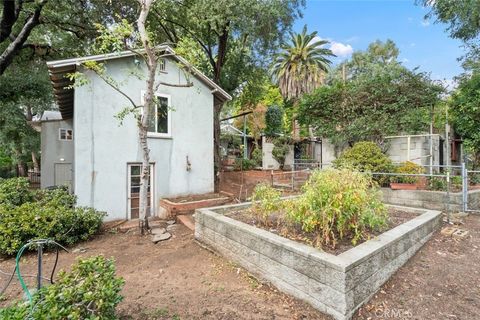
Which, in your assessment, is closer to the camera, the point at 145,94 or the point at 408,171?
the point at 145,94

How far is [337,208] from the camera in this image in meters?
3.41

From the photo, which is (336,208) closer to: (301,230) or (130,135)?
(301,230)

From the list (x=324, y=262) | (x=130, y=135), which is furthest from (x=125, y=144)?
(x=324, y=262)

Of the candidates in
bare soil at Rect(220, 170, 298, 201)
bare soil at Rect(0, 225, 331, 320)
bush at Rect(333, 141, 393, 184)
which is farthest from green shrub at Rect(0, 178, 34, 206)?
bush at Rect(333, 141, 393, 184)

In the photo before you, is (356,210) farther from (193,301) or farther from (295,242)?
(193,301)

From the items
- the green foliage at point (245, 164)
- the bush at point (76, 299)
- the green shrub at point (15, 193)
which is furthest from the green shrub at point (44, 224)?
the green foliage at point (245, 164)

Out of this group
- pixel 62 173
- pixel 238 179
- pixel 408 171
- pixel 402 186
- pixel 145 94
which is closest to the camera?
pixel 145 94

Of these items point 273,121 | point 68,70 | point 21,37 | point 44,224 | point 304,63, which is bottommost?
point 44,224

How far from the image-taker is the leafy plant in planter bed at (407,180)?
24.0 ft

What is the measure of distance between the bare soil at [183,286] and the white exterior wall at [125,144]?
2.12m

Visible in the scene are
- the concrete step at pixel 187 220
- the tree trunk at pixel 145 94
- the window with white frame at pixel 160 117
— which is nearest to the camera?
the tree trunk at pixel 145 94

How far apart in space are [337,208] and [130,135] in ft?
21.1

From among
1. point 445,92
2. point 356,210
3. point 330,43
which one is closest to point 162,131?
point 356,210

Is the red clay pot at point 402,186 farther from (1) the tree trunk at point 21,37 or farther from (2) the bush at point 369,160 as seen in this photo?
(1) the tree trunk at point 21,37
